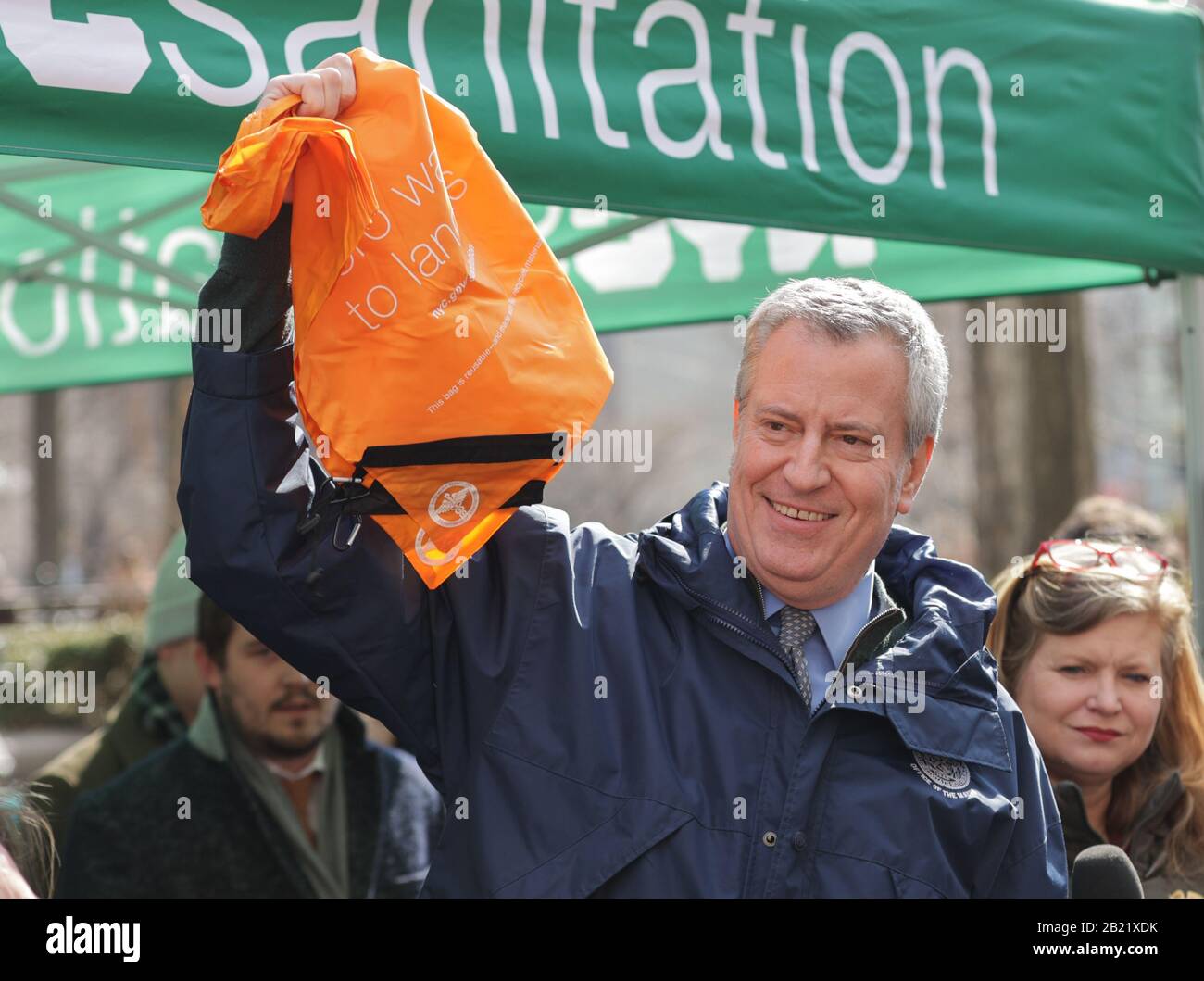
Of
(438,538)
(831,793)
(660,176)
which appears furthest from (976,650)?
(660,176)

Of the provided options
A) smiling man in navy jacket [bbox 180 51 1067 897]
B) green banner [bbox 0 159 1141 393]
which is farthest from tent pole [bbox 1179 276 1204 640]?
smiling man in navy jacket [bbox 180 51 1067 897]

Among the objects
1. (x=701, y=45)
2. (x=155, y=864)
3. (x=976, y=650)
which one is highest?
(x=701, y=45)

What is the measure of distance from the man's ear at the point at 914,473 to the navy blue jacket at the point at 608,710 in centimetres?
23

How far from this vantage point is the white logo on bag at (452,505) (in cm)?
206

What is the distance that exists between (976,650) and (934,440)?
0.38 meters

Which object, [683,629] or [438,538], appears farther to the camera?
[683,629]

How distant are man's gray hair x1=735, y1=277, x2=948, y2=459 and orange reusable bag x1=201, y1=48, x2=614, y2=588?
0.34 m

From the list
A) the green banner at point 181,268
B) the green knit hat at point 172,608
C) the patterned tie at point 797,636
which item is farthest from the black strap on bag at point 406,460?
the green knit hat at point 172,608

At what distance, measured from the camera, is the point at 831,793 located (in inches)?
83.5

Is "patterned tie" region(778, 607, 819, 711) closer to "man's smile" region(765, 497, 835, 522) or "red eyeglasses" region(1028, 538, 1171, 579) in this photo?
"man's smile" region(765, 497, 835, 522)

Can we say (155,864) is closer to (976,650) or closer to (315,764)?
(315,764)

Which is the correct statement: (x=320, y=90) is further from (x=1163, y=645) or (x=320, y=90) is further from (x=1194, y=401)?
(x=1194, y=401)

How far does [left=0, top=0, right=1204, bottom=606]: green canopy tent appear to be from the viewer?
2277 millimetres

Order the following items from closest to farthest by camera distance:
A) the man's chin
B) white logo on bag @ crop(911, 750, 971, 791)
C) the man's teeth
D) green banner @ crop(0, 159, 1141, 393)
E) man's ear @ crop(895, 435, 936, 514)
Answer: white logo on bag @ crop(911, 750, 971, 791) < the man's teeth < man's ear @ crop(895, 435, 936, 514) < the man's chin < green banner @ crop(0, 159, 1141, 393)
